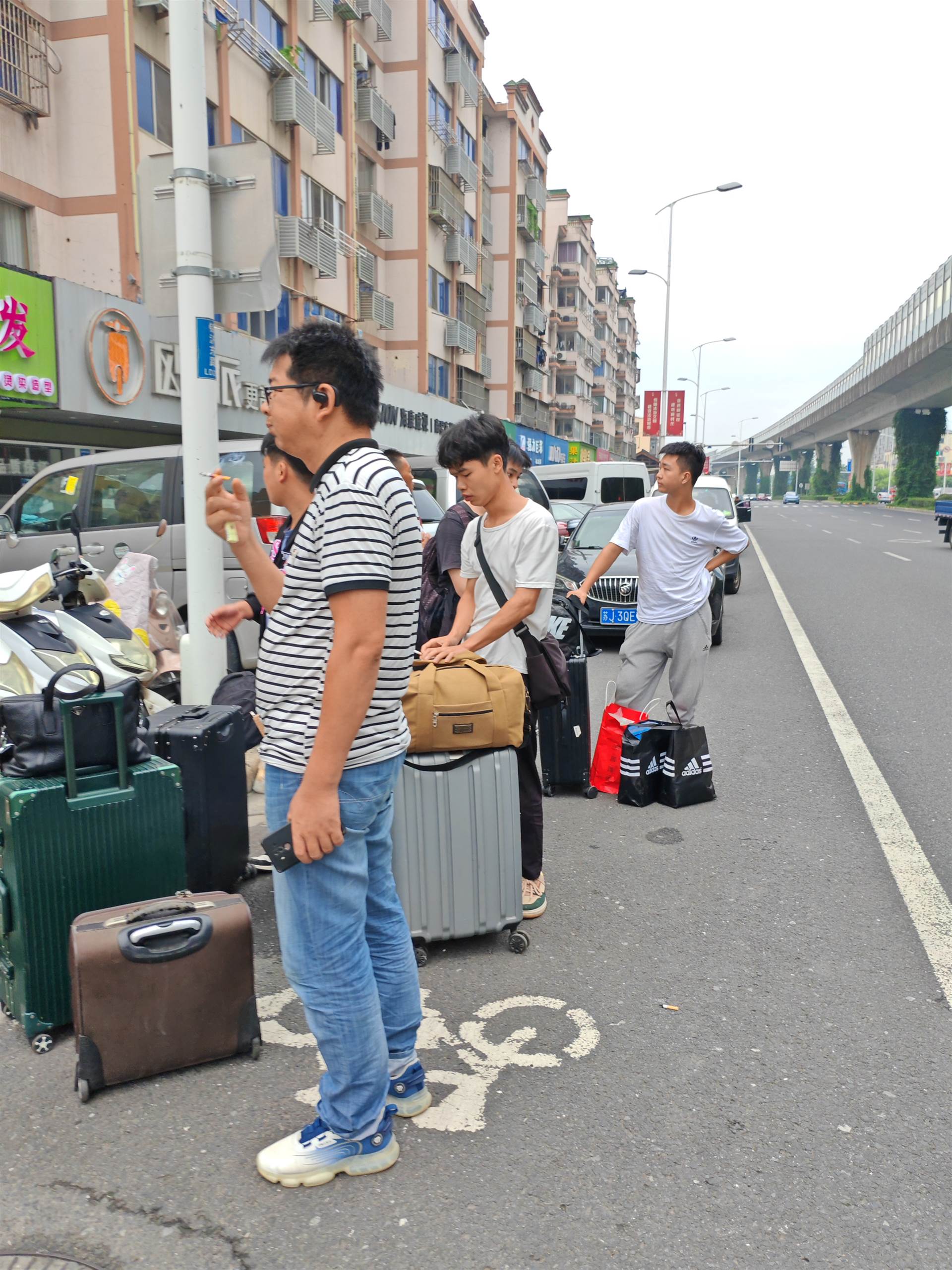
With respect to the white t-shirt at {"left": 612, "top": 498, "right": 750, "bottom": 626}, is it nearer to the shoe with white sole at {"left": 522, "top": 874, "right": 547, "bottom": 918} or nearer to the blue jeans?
the shoe with white sole at {"left": 522, "top": 874, "right": 547, "bottom": 918}

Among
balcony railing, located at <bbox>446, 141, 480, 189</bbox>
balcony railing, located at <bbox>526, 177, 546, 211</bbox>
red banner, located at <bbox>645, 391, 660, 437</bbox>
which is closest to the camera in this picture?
balcony railing, located at <bbox>446, 141, 480, 189</bbox>

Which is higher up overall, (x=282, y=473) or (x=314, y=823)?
(x=282, y=473)

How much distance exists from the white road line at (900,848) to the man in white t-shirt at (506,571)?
1.42 metres


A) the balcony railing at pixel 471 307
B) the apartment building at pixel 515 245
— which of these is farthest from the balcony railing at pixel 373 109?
the apartment building at pixel 515 245

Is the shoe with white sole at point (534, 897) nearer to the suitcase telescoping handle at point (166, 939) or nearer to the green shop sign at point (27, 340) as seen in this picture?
the suitcase telescoping handle at point (166, 939)

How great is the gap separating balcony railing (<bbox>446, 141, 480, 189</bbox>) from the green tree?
34986 mm

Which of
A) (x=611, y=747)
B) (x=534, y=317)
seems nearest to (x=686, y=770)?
(x=611, y=747)

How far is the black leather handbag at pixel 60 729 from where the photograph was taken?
9.15 ft

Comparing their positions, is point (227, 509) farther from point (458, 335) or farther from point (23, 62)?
point (458, 335)

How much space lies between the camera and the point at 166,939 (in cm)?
265

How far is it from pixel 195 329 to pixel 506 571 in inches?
110

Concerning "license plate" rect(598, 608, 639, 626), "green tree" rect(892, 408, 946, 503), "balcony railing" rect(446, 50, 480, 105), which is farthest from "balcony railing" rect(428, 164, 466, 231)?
"green tree" rect(892, 408, 946, 503)

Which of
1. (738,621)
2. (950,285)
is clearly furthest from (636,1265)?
(950,285)

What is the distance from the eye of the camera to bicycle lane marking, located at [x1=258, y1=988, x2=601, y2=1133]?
2527 millimetres
